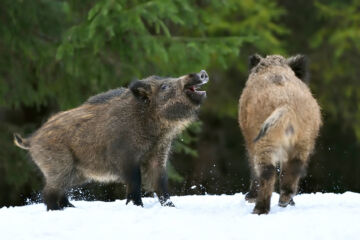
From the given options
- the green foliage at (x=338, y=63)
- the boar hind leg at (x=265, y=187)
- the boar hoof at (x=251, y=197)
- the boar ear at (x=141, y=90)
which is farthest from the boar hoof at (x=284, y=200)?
the green foliage at (x=338, y=63)

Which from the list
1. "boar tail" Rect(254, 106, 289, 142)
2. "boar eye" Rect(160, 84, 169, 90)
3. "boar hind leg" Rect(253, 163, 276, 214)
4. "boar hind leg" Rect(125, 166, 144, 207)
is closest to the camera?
"boar tail" Rect(254, 106, 289, 142)

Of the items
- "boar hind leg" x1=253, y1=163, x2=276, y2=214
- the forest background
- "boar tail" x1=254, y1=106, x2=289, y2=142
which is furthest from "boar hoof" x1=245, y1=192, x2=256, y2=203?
"boar tail" x1=254, y1=106, x2=289, y2=142

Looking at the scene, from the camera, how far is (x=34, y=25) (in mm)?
12156

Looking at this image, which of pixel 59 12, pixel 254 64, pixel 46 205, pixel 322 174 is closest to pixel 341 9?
pixel 322 174

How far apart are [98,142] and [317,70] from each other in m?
13.6

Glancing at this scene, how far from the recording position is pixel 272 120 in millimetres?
5363

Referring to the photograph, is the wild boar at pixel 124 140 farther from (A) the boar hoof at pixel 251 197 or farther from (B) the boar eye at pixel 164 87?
(A) the boar hoof at pixel 251 197

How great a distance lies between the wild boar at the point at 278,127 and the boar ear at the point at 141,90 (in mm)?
967

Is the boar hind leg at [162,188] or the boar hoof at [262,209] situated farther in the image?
the boar hind leg at [162,188]

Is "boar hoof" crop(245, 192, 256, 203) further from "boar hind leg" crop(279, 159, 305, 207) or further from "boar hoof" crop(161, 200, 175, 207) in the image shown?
"boar hoof" crop(161, 200, 175, 207)

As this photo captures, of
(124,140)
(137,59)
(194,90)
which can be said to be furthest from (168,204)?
(137,59)

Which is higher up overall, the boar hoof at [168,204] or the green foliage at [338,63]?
the boar hoof at [168,204]

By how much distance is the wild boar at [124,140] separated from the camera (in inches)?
256

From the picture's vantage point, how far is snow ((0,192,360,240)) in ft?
15.9
